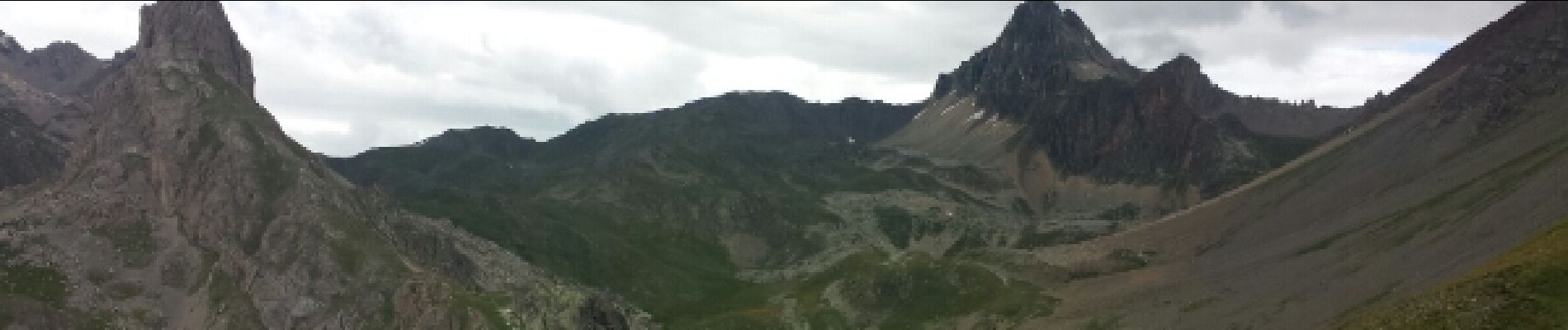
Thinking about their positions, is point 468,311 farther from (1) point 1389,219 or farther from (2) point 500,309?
(1) point 1389,219

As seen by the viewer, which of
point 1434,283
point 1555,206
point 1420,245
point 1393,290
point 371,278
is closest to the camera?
point 1434,283

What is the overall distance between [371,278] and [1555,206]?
202 meters

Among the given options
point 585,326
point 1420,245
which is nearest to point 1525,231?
point 1420,245

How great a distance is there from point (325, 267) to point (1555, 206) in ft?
698

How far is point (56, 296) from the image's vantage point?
187750 mm

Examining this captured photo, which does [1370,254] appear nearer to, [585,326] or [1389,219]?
[1389,219]

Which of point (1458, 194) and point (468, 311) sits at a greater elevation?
point (1458, 194)

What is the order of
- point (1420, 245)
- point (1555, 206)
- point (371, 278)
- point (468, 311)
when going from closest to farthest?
point (1555, 206) < point (1420, 245) < point (468, 311) < point (371, 278)

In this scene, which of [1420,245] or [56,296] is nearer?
[1420,245]

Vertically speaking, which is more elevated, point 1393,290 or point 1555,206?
point 1555,206

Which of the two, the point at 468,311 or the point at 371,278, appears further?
the point at 371,278

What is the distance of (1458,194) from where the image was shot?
19262 centimetres

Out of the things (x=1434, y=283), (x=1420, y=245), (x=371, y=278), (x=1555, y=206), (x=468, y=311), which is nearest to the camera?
(x=1434, y=283)

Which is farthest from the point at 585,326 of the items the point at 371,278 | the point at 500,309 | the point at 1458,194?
the point at 1458,194
